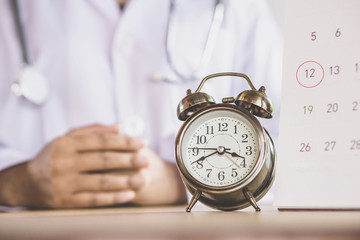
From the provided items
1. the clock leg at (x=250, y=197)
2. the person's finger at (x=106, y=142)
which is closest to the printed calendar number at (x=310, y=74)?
the clock leg at (x=250, y=197)

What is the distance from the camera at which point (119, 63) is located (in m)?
1.10

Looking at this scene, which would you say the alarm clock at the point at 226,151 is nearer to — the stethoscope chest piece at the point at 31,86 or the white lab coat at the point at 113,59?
the white lab coat at the point at 113,59

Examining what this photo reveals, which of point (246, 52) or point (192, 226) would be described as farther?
point (246, 52)

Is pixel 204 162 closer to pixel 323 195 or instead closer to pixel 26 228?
pixel 323 195

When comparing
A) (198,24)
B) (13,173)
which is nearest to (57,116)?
(13,173)

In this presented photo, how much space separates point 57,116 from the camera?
1149 mm

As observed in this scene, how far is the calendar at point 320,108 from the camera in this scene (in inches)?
19.0

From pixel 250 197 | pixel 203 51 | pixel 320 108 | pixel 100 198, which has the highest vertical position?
pixel 203 51

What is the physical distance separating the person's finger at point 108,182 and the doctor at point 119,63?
130 millimetres

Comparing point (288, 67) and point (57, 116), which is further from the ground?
point (288, 67)

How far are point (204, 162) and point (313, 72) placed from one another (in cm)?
18

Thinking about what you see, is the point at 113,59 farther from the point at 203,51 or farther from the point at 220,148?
the point at 220,148

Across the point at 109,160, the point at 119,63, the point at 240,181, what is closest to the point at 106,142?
the point at 109,160

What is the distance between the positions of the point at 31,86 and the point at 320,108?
0.82m
